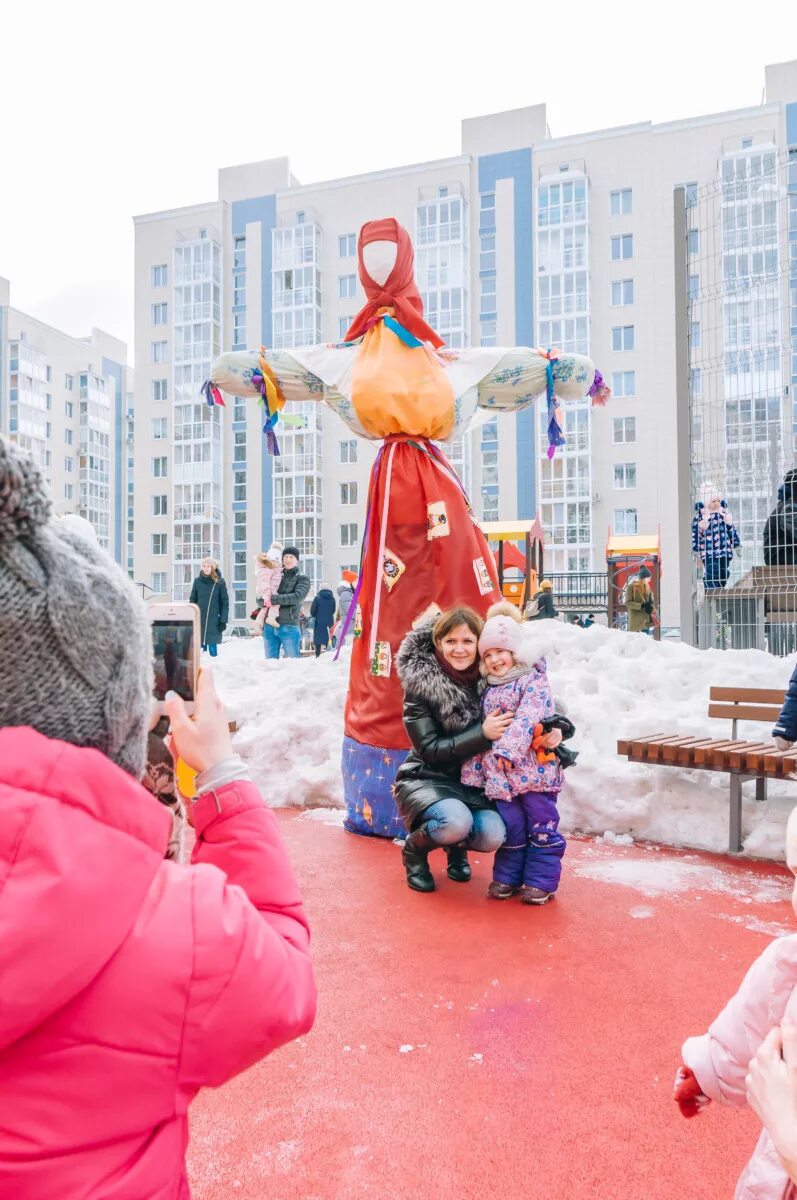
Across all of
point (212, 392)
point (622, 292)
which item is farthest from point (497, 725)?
point (622, 292)

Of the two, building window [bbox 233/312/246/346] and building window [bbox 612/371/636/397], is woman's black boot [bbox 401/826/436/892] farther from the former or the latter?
building window [bbox 233/312/246/346]

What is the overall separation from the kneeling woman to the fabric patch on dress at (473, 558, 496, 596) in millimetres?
587

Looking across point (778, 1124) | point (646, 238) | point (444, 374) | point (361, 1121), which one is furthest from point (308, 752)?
point (646, 238)

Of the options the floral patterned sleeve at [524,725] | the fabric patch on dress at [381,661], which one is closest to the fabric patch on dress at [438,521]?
the fabric patch on dress at [381,661]

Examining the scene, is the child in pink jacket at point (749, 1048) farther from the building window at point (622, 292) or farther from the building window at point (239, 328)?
the building window at point (239, 328)

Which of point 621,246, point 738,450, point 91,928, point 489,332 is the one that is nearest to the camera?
point 91,928

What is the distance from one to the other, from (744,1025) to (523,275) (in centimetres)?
3754

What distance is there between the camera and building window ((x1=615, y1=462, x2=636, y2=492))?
33.2 metres

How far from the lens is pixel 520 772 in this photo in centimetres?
354

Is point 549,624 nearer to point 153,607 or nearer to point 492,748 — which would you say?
point 492,748

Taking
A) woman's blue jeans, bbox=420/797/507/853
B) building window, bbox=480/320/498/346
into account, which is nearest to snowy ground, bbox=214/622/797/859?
woman's blue jeans, bbox=420/797/507/853

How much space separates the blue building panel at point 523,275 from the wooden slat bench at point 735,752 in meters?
29.6

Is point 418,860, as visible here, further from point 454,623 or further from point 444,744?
point 454,623

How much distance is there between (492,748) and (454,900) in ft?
2.16
